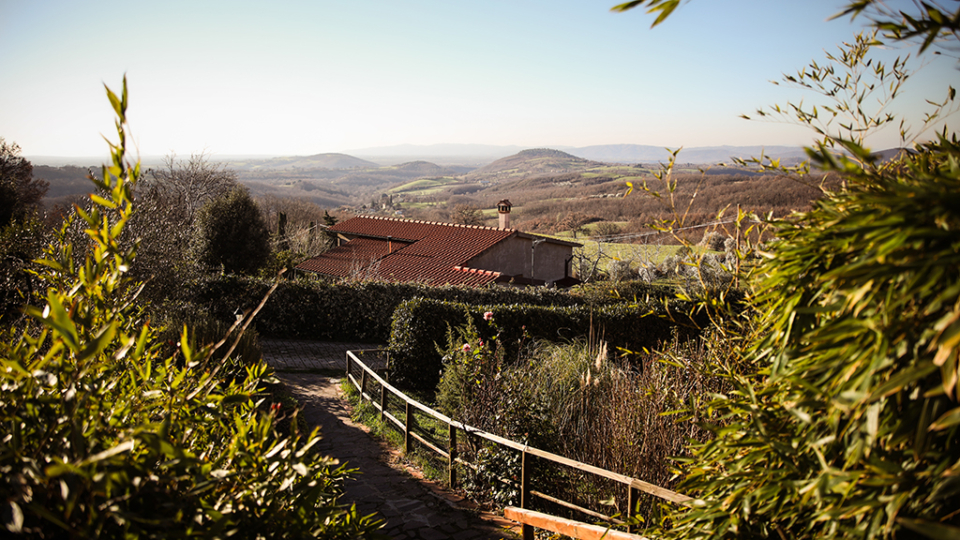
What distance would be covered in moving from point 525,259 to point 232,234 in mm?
12339

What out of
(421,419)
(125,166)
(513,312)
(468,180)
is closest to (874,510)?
(125,166)

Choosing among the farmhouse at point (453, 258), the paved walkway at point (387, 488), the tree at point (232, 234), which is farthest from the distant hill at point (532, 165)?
the paved walkway at point (387, 488)

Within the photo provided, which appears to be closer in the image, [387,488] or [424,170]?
[387,488]

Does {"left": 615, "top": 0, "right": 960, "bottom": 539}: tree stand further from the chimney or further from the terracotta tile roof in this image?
the chimney

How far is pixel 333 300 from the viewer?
16.2 m

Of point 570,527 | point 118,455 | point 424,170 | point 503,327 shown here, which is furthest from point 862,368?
point 424,170

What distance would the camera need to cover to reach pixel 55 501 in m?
1.22

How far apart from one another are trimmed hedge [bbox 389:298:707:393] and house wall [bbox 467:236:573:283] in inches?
355

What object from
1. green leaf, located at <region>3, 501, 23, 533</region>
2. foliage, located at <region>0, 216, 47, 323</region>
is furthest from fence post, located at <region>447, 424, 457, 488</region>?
foliage, located at <region>0, 216, 47, 323</region>

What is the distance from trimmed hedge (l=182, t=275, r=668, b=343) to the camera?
15648 millimetres

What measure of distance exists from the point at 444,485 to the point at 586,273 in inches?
916

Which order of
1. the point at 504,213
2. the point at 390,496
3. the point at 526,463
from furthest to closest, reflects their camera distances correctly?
the point at 504,213
the point at 390,496
the point at 526,463

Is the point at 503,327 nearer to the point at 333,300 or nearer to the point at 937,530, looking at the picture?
the point at 333,300

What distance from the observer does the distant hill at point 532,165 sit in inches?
5551
